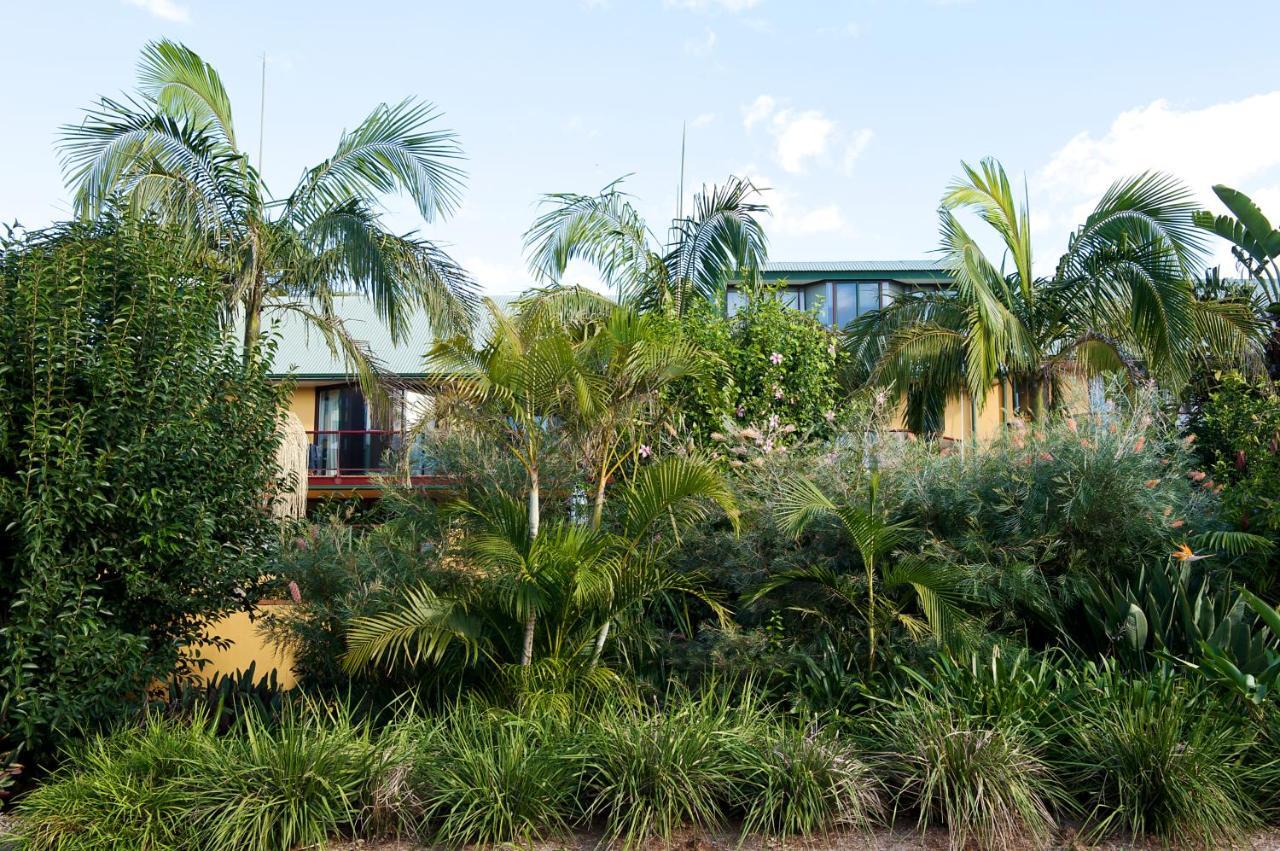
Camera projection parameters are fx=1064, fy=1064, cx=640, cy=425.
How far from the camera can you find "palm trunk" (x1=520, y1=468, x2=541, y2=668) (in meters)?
7.63

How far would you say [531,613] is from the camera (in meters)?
7.57

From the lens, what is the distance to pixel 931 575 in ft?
24.6

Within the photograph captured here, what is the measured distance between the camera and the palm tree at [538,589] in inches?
290

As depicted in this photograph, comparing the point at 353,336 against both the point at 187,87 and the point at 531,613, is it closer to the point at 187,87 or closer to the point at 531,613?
the point at 187,87

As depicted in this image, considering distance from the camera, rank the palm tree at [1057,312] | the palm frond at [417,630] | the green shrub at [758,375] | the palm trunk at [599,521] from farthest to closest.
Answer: the palm tree at [1057,312] < the green shrub at [758,375] < the palm trunk at [599,521] < the palm frond at [417,630]

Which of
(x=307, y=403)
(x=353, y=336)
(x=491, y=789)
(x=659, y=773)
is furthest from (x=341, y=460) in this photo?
(x=659, y=773)

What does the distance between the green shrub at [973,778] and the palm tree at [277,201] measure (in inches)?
312

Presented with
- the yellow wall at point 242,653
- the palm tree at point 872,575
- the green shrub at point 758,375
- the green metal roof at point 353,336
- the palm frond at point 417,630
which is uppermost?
the green metal roof at point 353,336

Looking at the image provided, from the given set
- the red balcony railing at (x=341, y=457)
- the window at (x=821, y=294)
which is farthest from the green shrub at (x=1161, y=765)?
the window at (x=821, y=294)

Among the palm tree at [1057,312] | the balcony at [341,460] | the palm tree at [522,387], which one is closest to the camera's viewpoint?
the palm tree at [522,387]

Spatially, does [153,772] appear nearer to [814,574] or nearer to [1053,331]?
[814,574]

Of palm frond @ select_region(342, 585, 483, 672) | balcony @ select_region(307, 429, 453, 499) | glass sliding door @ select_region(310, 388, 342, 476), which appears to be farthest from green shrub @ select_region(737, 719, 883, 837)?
glass sliding door @ select_region(310, 388, 342, 476)

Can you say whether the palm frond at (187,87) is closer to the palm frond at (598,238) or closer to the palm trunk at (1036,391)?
the palm frond at (598,238)

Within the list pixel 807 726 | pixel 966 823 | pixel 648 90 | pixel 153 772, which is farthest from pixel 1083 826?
pixel 648 90
